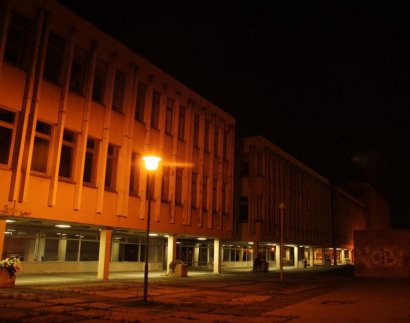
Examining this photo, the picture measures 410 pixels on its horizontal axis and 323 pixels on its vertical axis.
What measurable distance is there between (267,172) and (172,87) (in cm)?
1926

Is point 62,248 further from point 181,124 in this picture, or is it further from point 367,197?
point 367,197

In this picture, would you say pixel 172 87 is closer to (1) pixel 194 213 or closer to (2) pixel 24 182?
(1) pixel 194 213

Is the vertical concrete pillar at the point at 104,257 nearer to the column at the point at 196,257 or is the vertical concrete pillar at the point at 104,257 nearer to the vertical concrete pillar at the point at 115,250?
the vertical concrete pillar at the point at 115,250

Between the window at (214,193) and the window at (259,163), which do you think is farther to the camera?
the window at (259,163)

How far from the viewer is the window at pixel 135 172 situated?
87.7ft

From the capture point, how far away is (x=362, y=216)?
4215 inches

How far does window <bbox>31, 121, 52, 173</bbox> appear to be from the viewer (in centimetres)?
2052

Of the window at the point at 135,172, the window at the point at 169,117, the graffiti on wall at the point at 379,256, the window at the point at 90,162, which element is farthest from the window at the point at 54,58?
the graffiti on wall at the point at 379,256

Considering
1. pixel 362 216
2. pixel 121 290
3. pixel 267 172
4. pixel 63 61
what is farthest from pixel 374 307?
pixel 362 216

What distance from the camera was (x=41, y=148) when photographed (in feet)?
68.3

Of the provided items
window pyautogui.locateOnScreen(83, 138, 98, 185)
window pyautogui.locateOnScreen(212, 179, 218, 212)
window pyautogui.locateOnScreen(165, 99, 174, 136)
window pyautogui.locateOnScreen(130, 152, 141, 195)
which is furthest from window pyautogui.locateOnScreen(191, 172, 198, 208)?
window pyautogui.locateOnScreen(83, 138, 98, 185)

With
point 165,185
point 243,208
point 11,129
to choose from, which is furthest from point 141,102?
point 243,208

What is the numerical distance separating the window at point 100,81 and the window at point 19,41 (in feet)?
15.6

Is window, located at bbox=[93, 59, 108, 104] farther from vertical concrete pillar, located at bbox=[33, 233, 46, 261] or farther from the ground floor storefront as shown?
vertical concrete pillar, located at bbox=[33, 233, 46, 261]
